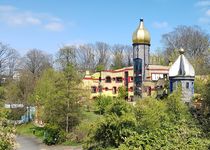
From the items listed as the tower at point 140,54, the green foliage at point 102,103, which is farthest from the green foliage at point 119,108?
the tower at point 140,54

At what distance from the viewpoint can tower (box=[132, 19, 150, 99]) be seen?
41.7 metres

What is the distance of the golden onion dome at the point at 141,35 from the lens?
4156 cm

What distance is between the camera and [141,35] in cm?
4156

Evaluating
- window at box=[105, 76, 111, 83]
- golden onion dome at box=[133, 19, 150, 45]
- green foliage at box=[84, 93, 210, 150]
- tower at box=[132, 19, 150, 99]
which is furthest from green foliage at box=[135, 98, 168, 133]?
window at box=[105, 76, 111, 83]

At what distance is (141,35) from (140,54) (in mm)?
2327

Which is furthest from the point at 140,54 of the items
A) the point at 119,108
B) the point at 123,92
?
the point at 119,108

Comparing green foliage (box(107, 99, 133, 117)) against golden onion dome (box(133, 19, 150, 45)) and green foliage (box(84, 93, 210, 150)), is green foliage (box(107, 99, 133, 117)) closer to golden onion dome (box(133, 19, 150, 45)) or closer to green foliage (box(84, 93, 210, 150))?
green foliage (box(84, 93, 210, 150))

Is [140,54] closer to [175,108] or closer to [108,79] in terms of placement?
[108,79]

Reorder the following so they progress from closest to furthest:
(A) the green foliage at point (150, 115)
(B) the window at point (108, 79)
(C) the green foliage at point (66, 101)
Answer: (A) the green foliage at point (150, 115) < (C) the green foliage at point (66, 101) < (B) the window at point (108, 79)

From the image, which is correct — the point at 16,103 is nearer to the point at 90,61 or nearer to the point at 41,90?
the point at 41,90

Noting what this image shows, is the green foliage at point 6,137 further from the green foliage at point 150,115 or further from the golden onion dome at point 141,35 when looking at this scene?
the golden onion dome at point 141,35

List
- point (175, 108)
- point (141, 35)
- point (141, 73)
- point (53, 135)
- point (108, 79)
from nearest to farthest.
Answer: point (175, 108), point (53, 135), point (141, 35), point (141, 73), point (108, 79)

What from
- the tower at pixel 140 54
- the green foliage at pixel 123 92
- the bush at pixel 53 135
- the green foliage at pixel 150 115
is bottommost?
the bush at pixel 53 135

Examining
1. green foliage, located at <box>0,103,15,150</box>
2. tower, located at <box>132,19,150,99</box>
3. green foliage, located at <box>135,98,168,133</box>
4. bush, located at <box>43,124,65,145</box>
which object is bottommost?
bush, located at <box>43,124,65,145</box>
